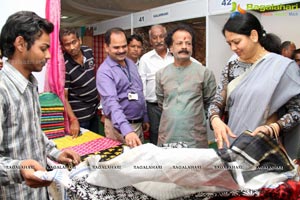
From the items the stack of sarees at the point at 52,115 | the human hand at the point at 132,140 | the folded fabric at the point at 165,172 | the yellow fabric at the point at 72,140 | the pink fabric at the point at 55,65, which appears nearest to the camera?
the folded fabric at the point at 165,172

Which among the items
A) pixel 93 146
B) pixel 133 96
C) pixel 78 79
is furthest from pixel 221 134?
pixel 78 79

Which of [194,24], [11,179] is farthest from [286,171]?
[194,24]

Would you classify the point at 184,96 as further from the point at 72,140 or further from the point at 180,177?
the point at 180,177

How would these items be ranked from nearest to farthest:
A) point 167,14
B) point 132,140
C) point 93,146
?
point 132,140
point 93,146
point 167,14

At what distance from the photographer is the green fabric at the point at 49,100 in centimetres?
192

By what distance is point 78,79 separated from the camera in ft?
7.78

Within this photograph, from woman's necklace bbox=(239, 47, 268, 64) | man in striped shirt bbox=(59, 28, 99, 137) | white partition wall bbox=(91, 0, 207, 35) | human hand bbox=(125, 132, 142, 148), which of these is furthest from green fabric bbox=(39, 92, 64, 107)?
white partition wall bbox=(91, 0, 207, 35)

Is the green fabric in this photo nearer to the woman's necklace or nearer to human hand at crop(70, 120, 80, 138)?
human hand at crop(70, 120, 80, 138)

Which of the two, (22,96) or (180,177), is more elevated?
(22,96)

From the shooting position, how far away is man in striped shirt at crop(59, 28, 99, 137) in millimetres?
2350

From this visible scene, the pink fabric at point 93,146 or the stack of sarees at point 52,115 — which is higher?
the stack of sarees at point 52,115

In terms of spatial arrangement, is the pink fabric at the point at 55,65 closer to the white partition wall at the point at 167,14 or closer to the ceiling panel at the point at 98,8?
the white partition wall at the point at 167,14

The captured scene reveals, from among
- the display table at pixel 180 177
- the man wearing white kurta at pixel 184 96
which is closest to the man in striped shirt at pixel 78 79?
the man wearing white kurta at pixel 184 96

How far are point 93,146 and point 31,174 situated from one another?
889mm
